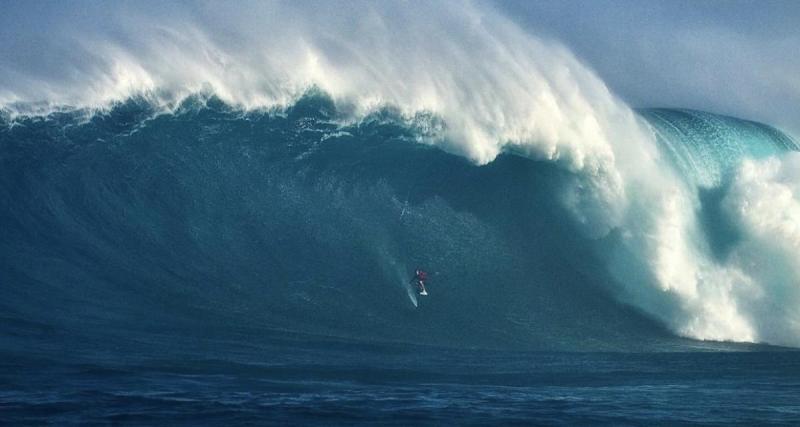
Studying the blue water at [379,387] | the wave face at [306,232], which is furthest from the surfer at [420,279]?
the blue water at [379,387]

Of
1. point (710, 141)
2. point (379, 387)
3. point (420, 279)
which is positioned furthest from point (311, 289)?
point (710, 141)

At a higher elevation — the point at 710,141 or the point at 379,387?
the point at 710,141

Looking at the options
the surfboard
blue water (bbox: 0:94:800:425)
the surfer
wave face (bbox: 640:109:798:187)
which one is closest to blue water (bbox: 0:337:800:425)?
blue water (bbox: 0:94:800:425)

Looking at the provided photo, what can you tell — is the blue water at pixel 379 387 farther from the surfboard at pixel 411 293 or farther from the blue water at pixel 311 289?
the surfboard at pixel 411 293

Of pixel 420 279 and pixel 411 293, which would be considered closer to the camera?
pixel 411 293

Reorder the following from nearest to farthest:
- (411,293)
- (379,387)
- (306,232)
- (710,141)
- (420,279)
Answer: (379,387), (411,293), (420,279), (306,232), (710,141)

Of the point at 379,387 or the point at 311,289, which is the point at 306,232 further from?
the point at 379,387
